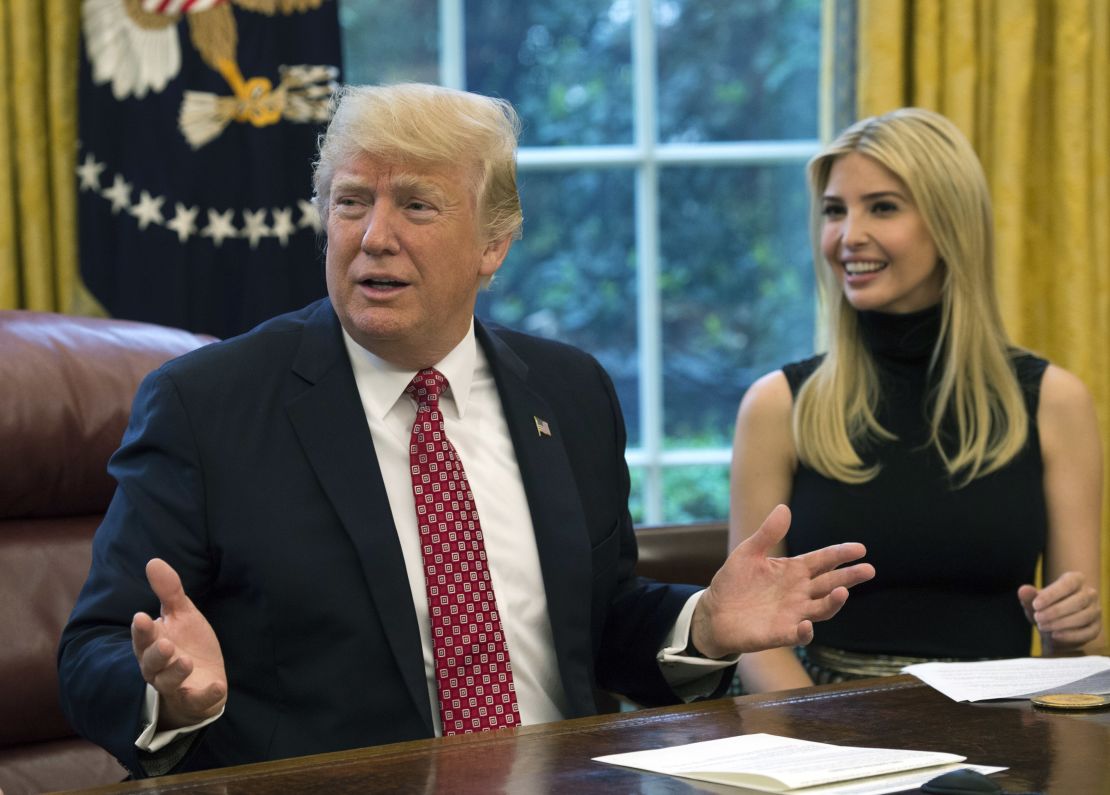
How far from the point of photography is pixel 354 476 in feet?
5.73

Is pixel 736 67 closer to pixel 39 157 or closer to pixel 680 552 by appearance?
pixel 680 552

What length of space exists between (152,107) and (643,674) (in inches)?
70.9

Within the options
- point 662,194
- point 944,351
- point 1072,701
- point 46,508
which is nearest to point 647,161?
point 662,194

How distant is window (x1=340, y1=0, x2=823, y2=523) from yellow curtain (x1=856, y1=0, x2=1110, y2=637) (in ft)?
1.60

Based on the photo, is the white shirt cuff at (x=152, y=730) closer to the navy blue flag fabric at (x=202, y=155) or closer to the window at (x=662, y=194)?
the navy blue flag fabric at (x=202, y=155)

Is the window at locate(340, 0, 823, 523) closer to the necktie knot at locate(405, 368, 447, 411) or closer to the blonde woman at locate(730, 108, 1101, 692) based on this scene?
the blonde woman at locate(730, 108, 1101, 692)

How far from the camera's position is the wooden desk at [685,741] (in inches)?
47.3

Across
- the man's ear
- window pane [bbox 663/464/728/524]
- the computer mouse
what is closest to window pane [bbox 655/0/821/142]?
window pane [bbox 663/464/728/524]

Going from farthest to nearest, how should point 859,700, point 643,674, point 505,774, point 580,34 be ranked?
point 580,34, point 643,674, point 859,700, point 505,774

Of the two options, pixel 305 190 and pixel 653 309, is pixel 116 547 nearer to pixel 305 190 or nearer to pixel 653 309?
pixel 305 190

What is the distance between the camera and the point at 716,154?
377 centimetres

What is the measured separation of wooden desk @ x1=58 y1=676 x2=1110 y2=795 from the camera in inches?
47.3

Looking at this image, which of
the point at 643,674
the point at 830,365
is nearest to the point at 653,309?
the point at 830,365

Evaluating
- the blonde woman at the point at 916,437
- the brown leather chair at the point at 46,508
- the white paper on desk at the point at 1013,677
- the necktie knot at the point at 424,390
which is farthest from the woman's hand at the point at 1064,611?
the brown leather chair at the point at 46,508
